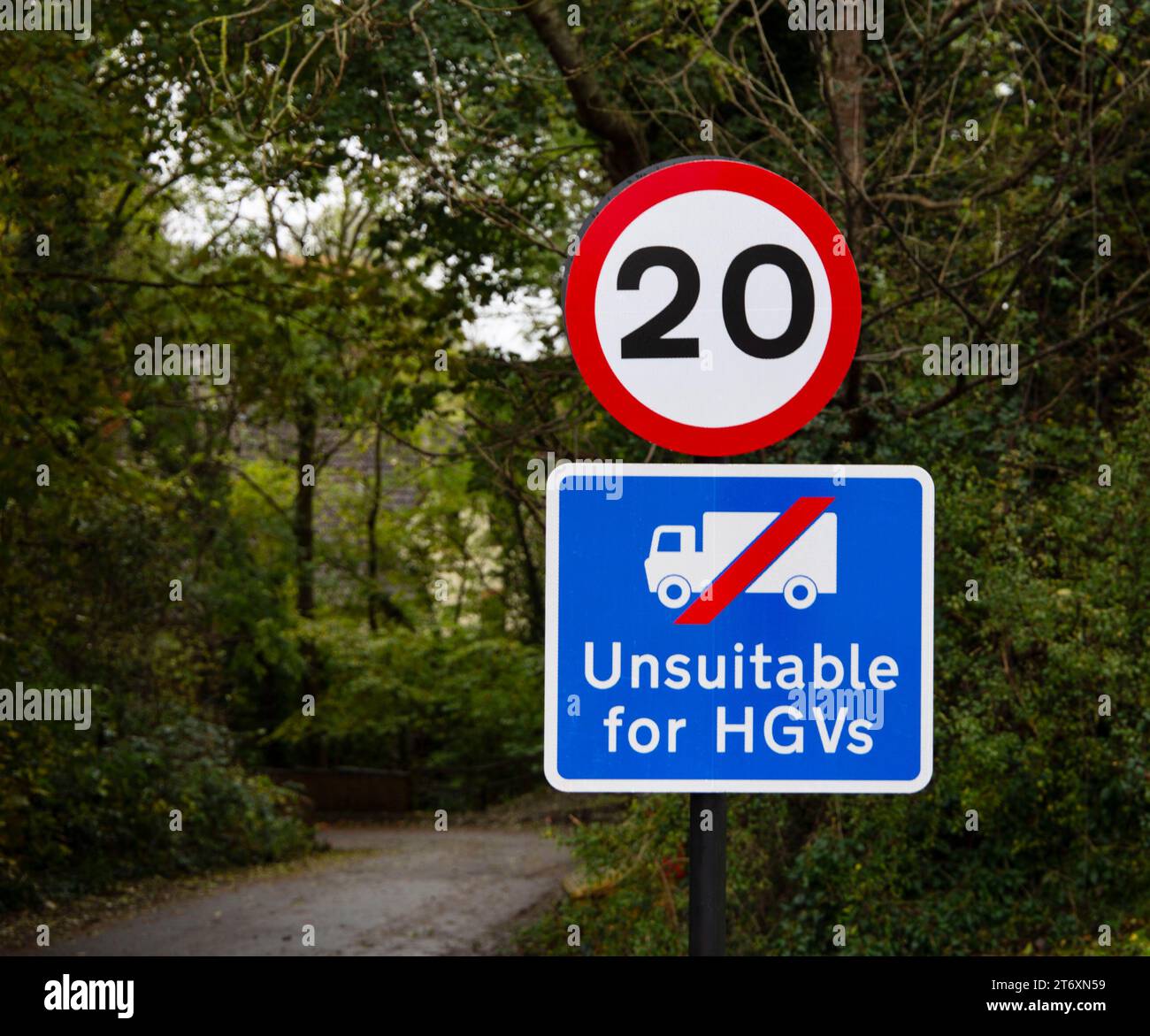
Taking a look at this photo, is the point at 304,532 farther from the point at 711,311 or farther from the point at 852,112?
the point at 711,311

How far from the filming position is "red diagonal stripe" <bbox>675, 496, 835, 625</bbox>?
10.2 ft

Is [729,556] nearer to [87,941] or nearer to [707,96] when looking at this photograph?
[707,96]

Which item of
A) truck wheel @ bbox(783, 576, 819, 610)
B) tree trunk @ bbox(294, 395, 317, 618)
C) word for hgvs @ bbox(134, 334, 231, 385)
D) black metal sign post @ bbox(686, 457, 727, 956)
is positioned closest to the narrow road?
word for hgvs @ bbox(134, 334, 231, 385)

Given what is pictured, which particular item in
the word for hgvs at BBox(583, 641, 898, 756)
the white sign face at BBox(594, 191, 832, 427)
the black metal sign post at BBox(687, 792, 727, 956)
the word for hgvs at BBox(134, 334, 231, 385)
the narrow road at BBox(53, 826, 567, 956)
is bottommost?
the narrow road at BBox(53, 826, 567, 956)

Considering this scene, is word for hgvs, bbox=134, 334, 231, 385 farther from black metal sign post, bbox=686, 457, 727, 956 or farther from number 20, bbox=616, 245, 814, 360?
black metal sign post, bbox=686, 457, 727, 956

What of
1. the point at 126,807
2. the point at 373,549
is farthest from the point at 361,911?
the point at 373,549

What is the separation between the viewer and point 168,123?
11.5 m

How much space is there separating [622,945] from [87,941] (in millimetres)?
5353

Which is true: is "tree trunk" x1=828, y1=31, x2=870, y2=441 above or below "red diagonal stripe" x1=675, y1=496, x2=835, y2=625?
above

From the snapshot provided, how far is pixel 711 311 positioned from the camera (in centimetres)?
321

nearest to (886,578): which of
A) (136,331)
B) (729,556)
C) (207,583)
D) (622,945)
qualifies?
(729,556)

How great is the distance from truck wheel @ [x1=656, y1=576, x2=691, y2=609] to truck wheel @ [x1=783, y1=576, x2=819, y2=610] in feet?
0.70

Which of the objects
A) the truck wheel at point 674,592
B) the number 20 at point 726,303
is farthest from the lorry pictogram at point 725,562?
the number 20 at point 726,303

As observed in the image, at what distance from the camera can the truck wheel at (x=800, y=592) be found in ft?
10.3
